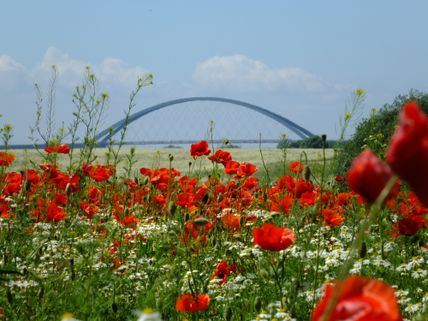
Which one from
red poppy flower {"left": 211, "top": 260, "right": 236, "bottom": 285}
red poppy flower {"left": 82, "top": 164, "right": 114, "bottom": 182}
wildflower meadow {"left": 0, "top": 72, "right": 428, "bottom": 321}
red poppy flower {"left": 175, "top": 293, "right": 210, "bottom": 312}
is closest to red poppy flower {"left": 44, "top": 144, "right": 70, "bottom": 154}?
wildflower meadow {"left": 0, "top": 72, "right": 428, "bottom": 321}

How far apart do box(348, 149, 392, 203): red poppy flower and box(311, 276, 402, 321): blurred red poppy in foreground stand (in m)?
0.11

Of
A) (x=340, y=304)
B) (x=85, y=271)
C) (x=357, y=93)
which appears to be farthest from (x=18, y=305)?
(x=340, y=304)

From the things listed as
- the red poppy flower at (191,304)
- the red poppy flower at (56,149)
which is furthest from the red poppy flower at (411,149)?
the red poppy flower at (56,149)

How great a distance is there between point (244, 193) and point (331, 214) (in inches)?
47.1

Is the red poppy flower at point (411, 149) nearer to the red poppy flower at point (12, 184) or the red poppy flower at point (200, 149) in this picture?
the red poppy flower at point (200, 149)

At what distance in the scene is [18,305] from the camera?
3.70 metres

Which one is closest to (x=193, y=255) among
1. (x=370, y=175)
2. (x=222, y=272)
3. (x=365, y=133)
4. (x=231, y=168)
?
(x=222, y=272)

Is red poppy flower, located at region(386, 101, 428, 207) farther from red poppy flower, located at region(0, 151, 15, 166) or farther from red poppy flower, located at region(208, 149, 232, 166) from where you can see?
red poppy flower, located at region(208, 149, 232, 166)

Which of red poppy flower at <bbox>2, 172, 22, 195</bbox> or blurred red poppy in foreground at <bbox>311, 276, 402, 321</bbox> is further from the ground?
blurred red poppy in foreground at <bbox>311, 276, 402, 321</bbox>

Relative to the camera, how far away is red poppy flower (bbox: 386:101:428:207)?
788 mm

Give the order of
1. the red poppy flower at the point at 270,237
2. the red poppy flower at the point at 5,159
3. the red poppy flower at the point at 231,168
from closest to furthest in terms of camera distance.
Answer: the red poppy flower at the point at 270,237, the red poppy flower at the point at 5,159, the red poppy flower at the point at 231,168

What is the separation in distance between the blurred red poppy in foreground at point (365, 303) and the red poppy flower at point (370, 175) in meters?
0.11

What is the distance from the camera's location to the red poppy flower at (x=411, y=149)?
0.79 meters

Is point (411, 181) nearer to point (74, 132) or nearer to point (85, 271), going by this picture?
point (85, 271)
